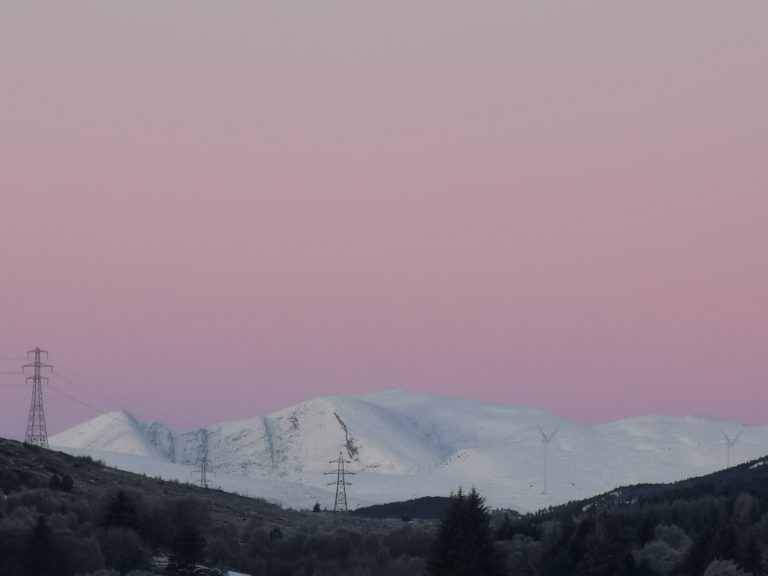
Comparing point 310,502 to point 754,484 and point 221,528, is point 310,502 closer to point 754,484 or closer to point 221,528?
point 754,484

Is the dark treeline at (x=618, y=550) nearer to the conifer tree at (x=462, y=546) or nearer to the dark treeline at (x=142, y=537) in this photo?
the dark treeline at (x=142, y=537)

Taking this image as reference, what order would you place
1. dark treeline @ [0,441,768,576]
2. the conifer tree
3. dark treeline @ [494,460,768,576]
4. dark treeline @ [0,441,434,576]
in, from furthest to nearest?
dark treeline @ [494,460,768,576]
the conifer tree
dark treeline @ [0,441,768,576]
dark treeline @ [0,441,434,576]

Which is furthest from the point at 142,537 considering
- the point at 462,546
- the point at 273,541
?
the point at 462,546

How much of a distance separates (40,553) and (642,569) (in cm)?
3465

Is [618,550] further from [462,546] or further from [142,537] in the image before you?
[142,537]

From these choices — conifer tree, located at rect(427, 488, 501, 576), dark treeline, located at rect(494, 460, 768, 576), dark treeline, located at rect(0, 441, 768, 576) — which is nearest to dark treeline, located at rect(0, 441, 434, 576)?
dark treeline, located at rect(0, 441, 768, 576)

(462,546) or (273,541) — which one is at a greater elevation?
(273,541)

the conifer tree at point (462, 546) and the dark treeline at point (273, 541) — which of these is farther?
the conifer tree at point (462, 546)

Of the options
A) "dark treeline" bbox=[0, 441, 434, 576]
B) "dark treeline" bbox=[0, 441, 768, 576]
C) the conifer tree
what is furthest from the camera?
the conifer tree

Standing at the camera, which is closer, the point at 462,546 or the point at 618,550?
the point at 462,546

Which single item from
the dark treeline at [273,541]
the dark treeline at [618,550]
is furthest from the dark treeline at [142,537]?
the dark treeline at [618,550]

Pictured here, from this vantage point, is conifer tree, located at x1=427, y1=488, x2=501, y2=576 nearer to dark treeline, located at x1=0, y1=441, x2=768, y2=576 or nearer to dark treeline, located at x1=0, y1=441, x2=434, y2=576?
dark treeline, located at x1=0, y1=441, x2=768, y2=576

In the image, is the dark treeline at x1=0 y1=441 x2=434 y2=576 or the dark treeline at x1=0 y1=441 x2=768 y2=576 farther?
the dark treeline at x1=0 y1=441 x2=768 y2=576

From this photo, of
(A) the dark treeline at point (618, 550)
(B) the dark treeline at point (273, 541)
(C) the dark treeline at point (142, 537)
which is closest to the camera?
(C) the dark treeline at point (142, 537)
